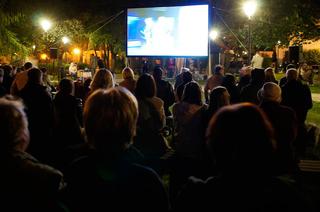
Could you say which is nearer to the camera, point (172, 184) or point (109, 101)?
point (109, 101)

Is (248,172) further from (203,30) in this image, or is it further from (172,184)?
(203,30)

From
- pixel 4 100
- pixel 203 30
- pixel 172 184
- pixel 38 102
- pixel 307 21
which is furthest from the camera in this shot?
pixel 307 21

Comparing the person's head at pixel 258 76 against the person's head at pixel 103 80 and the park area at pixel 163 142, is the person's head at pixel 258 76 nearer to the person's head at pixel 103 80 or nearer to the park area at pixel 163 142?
the park area at pixel 163 142

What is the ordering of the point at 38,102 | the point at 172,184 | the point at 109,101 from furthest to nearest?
the point at 38,102 → the point at 172,184 → the point at 109,101

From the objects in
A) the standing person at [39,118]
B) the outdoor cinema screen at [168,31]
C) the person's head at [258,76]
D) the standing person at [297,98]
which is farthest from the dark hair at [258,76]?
the outdoor cinema screen at [168,31]

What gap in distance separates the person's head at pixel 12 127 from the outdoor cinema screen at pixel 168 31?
490 inches

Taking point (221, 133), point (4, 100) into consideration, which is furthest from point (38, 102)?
point (221, 133)

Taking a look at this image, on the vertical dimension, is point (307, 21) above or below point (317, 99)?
above

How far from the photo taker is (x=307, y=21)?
23375mm

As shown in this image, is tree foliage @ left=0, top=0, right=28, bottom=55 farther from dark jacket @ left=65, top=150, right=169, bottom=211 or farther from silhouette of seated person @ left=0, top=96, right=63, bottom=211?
dark jacket @ left=65, top=150, right=169, bottom=211

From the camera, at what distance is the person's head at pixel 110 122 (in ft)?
7.49

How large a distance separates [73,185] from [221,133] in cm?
94

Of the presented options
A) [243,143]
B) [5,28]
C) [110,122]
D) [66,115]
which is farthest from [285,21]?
[243,143]

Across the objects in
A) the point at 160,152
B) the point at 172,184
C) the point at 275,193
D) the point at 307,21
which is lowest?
the point at 172,184
